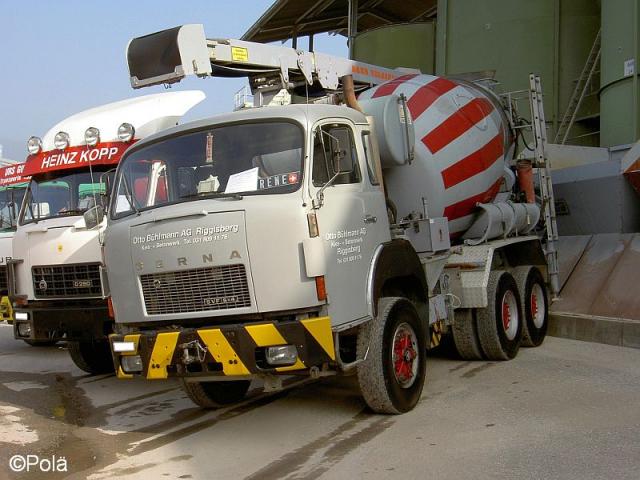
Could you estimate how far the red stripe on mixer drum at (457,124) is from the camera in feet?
25.0

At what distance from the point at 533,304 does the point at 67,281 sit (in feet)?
19.1

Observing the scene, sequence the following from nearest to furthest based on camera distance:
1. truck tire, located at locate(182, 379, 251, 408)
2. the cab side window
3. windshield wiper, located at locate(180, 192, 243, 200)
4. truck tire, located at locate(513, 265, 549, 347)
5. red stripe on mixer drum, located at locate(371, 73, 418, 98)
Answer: windshield wiper, located at locate(180, 192, 243, 200) < the cab side window < truck tire, located at locate(182, 379, 251, 408) < red stripe on mixer drum, located at locate(371, 73, 418, 98) < truck tire, located at locate(513, 265, 549, 347)

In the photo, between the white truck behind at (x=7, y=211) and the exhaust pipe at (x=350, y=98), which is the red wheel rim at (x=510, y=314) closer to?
the exhaust pipe at (x=350, y=98)

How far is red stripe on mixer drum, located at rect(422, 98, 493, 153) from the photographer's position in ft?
25.0

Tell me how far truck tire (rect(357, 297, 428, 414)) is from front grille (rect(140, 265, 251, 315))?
3.62 ft

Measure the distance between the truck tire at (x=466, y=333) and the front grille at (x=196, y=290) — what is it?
11.8ft

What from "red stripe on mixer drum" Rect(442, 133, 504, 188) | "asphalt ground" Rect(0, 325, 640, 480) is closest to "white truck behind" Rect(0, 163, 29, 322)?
"asphalt ground" Rect(0, 325, 640, 480)

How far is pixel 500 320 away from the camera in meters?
8.09

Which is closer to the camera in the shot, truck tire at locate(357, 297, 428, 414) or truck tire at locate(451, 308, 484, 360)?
truck tire at locate(357, 297, 428, 414)

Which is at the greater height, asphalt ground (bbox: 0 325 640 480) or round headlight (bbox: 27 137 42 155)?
round headlight (bbox: 27 137 42 155)

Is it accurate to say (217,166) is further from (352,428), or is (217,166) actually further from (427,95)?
(427,95)

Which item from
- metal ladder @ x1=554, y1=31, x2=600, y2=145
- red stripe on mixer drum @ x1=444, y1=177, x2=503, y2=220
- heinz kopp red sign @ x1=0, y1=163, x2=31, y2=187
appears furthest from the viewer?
metal ladder @ x1=554, y1=31, x2=600, y2=145

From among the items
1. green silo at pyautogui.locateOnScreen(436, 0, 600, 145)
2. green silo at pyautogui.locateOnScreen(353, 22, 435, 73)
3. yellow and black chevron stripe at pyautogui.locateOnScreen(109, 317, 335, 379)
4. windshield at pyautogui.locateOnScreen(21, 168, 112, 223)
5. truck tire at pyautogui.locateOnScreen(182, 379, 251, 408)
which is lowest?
truck tire at pyautogui.locateOnScreen(182, 379, 251, 408)

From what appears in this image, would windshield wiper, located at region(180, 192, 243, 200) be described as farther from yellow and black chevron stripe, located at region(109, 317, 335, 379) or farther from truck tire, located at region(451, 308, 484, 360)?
truck tire, located at region(451, 308, 484, 360)
